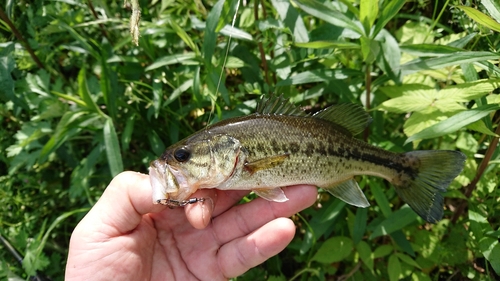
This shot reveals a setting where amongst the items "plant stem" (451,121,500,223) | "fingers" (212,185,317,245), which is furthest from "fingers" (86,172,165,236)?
"plant stem" (451,121,500,223)

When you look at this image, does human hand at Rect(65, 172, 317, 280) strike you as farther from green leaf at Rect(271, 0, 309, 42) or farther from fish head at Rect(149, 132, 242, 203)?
green leaf at Rect(271, 0, 309, 42)

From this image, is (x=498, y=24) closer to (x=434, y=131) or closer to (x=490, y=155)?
(x=434, y=131)

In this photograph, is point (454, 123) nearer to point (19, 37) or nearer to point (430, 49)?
point (430, 49)

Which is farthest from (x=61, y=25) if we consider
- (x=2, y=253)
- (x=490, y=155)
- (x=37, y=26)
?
(x=490, y=155)

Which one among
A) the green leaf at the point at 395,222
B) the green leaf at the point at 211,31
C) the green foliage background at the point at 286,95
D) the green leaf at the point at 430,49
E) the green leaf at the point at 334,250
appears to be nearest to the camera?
the green leaf at the point at 430,49

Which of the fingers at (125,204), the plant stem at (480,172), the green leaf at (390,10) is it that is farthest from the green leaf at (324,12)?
the fingers at (125,204)

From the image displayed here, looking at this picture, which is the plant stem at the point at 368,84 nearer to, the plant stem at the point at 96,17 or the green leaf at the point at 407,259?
the green leaf at the point at 407,259
